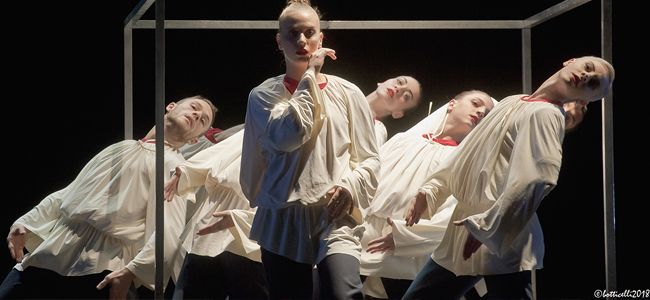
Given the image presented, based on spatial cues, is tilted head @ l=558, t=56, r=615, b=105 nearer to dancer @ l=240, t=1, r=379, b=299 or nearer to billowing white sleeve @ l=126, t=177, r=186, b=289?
dancer @ l=240, t=1, r=379, b=299

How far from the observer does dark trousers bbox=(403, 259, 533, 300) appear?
287 cm

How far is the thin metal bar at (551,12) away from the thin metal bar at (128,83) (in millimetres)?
2541

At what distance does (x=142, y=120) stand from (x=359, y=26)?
1.45 metres

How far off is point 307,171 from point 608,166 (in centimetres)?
151

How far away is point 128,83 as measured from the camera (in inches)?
153

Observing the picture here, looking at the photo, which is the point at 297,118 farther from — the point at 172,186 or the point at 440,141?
the point at 440,141

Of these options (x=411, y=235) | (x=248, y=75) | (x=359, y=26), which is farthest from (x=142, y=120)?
(x=411, y=235)

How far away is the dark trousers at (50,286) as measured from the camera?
3623mm

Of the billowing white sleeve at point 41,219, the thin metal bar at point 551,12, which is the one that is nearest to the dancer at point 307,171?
the thin metal bar at point 551,12

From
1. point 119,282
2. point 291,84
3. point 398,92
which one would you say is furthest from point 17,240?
point 398,92

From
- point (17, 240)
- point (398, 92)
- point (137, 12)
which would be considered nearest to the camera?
point (137, 12)

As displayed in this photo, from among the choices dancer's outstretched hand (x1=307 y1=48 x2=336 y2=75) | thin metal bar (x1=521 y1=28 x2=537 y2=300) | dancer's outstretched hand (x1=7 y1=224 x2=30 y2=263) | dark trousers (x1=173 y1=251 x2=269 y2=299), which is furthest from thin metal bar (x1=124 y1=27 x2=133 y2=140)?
thin metal bar (x1=521 y1=28 x2=537 y2=300)

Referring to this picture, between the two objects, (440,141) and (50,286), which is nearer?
(50,286)

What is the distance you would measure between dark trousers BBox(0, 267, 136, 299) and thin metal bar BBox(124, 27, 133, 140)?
90 centimetres
